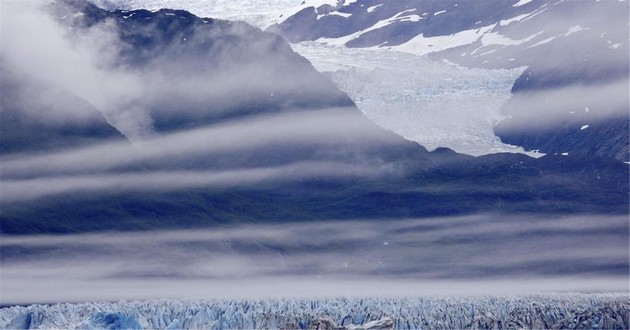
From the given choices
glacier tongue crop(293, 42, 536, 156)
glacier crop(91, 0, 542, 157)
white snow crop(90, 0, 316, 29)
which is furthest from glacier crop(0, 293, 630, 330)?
white snow crop(90, 0, 316, 29)

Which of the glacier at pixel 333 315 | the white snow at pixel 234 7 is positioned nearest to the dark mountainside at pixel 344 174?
the white snow at pixel 234 7

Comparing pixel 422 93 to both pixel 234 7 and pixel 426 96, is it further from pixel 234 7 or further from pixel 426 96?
pixel 234 7

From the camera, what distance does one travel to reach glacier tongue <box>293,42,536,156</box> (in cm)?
15575

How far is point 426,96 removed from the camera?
154m

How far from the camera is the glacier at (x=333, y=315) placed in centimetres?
8031

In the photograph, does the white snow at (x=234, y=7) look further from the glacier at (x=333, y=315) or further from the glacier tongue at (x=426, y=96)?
the glacier at (x=333, y=315)

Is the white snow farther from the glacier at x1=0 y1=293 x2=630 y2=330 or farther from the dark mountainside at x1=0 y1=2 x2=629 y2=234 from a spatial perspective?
the glacier at x1=0 y1=293 x2=630 y2=330

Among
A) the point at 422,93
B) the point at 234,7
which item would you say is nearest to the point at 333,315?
the point at 422,93

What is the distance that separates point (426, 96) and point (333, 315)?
7082 cm

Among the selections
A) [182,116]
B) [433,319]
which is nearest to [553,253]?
[182,116]

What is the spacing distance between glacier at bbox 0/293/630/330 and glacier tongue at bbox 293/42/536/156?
6170 centimetres

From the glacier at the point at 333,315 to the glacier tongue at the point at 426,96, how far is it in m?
61.7

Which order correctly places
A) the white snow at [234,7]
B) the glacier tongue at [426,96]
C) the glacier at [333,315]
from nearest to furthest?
the glacier at [333,315] < the glacier tongue at [426,96] < the white snow at [234,7]

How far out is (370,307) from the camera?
293ft
